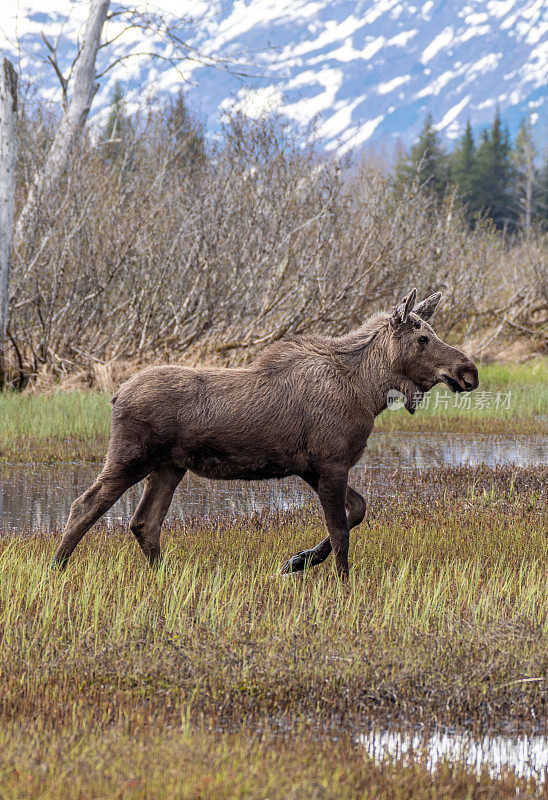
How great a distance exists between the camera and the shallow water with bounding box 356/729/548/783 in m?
3.58

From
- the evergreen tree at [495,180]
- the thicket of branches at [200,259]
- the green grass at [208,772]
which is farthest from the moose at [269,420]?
the evergreen tree at [495,180]

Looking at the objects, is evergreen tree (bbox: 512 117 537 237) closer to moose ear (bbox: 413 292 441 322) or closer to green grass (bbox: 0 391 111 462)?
green grass (bbox: 0 391 111 462)

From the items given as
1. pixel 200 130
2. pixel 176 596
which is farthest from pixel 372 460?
pixel 200 130

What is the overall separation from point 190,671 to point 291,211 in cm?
1270

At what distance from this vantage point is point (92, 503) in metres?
5.78

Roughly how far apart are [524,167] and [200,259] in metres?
55.2

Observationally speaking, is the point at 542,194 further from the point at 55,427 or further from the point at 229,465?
the point at 229,465

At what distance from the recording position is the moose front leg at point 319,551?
6035mm

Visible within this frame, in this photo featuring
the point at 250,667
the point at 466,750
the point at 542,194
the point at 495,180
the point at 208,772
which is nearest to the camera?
the point at 208,772

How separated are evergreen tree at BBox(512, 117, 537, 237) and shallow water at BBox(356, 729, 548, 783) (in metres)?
54.3

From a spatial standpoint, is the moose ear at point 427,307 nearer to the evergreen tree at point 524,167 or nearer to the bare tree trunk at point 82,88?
the bare tree trunk at point 82,88

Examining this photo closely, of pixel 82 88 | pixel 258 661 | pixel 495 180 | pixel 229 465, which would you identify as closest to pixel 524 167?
pixel 495 180

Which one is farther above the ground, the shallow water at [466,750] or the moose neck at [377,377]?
the moose neck at [377,377]

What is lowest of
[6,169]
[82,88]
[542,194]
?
[6,169]
